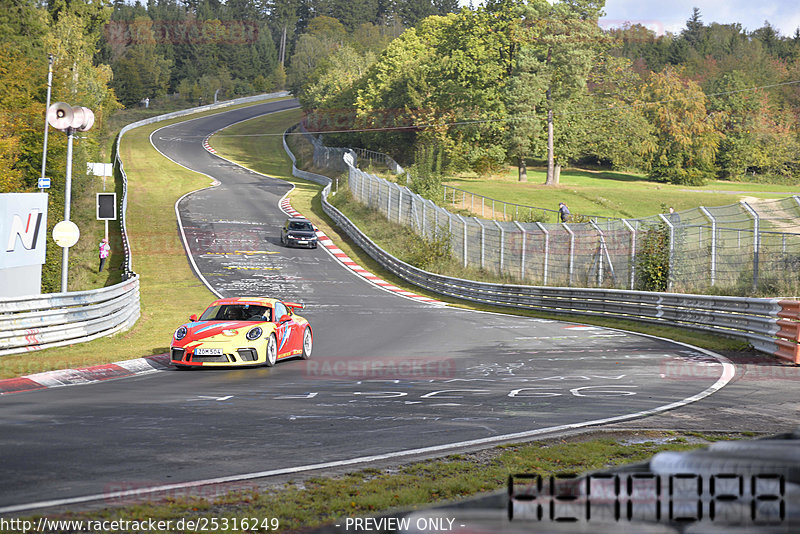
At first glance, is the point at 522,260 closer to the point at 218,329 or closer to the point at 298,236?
the point at 298,236

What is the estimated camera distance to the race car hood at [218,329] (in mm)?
15242

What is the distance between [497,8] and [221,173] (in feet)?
102

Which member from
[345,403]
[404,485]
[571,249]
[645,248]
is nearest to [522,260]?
[571,249]

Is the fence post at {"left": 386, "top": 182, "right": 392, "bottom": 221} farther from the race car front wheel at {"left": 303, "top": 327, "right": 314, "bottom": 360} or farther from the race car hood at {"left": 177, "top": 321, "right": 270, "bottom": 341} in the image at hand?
the race car hood at {"left": 177, "top": 321, "right": 270, "bottom": 341}

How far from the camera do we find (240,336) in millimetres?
15250

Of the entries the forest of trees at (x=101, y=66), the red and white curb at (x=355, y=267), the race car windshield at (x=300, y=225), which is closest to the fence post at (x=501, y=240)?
the red and white curb at (x=355, y=267)

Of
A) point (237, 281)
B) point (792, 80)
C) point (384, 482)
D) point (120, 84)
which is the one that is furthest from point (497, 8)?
point (120, 84)

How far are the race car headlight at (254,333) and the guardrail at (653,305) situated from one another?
994 centimetres

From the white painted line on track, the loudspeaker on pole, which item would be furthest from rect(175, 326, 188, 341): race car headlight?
the white painted line on track

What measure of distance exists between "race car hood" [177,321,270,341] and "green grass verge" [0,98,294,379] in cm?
186

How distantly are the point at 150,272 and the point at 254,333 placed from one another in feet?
82.6

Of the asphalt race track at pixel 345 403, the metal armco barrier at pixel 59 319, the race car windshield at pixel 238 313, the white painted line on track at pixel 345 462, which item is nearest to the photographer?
the white painted line on track at pixel 345 462

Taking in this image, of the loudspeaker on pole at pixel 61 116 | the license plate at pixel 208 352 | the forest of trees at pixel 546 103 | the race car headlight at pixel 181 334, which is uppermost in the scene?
the forest of trees at pixel 546 103

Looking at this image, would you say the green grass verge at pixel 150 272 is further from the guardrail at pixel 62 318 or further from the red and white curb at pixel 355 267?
the red and white curb at pixel 355 267
